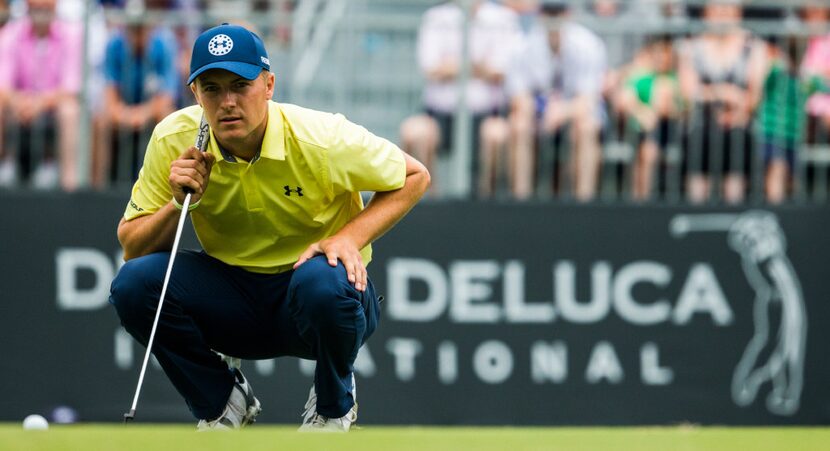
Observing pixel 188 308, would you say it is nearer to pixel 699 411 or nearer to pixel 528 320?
pixel 528 320

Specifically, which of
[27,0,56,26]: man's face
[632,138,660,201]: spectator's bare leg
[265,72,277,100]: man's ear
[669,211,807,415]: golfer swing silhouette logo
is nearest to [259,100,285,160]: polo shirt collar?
[265,72,277,100]: man's ear

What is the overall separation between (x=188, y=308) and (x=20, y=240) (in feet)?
13.1

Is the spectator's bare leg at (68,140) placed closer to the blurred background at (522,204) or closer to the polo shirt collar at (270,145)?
the blurred background at (522,204)

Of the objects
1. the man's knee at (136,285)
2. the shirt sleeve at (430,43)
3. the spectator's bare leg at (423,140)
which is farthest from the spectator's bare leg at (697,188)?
the man's knee at (136,285)

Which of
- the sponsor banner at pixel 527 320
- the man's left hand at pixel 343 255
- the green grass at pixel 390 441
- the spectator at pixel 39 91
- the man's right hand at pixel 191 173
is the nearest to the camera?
the green grass at pixel 390 441

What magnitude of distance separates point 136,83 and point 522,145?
8.73 ft

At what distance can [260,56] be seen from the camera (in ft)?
19.9

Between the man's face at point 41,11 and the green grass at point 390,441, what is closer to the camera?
the green grass at point 390,441

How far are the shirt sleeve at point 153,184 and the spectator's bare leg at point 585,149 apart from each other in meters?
4.36

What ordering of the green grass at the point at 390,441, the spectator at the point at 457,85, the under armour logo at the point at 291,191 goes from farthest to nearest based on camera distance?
the spectator at the point at 457,85
the under armour logo at the point at 291,191
the green grass at the point at 390,441

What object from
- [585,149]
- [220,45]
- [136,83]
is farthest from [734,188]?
[220,45]

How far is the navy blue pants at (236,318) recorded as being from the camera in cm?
611

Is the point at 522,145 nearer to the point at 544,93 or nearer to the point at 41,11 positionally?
the point at 544,93

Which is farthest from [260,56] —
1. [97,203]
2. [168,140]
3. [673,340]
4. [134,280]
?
[673,340]
